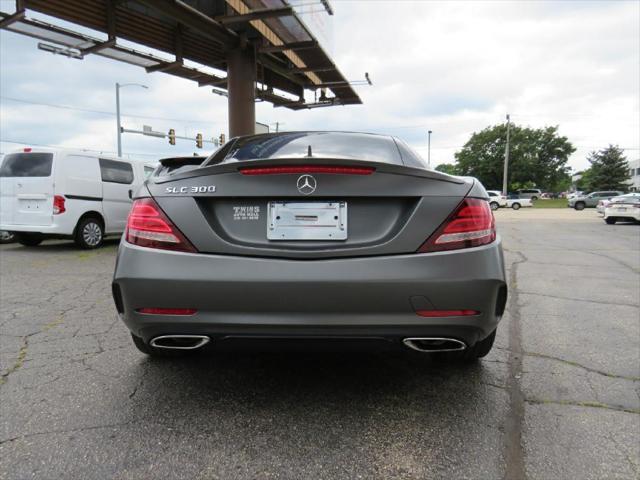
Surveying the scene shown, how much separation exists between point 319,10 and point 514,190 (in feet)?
211

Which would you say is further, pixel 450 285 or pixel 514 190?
pixel 514 190

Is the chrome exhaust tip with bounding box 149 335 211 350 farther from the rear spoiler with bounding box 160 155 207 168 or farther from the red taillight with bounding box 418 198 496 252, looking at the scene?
the rear spoiler with bounding box 160 155 207 168

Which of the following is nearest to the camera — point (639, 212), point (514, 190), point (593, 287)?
point (593, 287)

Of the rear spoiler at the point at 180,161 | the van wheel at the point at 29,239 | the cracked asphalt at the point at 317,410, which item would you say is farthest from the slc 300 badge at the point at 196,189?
the van wheel at the point at 29,239

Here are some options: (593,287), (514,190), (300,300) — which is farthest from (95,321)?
(514,190)

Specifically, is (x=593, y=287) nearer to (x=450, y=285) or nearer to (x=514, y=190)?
(x=450, y=285)

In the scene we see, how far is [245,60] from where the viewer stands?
39.8ft

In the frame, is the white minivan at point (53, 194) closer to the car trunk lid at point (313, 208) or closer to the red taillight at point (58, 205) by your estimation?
the red taillight at point (58, 205)

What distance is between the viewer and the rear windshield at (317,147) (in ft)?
8.16

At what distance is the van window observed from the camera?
8.91 m

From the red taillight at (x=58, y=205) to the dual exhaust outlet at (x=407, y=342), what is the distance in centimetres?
717

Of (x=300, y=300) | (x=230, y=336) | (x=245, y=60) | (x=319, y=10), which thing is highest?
(x=319, y=10)

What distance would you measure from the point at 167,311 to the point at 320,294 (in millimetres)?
702

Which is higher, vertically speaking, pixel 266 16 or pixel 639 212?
pixel 266 16
